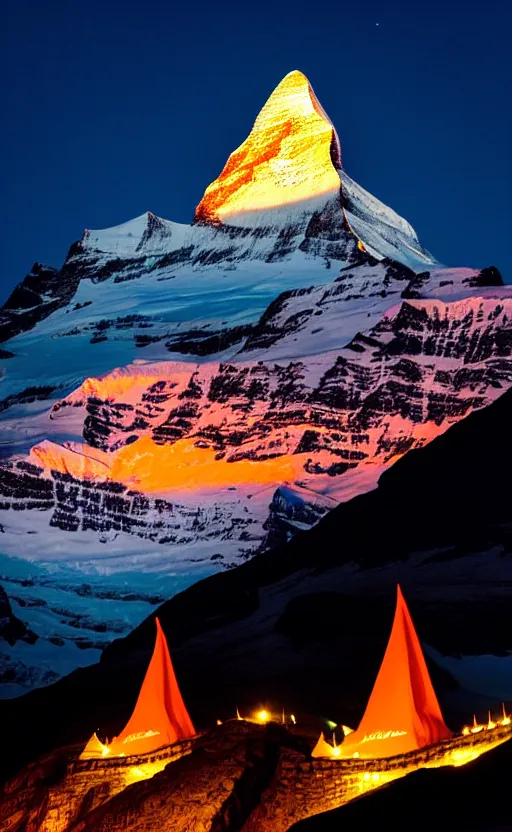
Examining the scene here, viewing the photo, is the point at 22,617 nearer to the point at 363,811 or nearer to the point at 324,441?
the point at 324,441

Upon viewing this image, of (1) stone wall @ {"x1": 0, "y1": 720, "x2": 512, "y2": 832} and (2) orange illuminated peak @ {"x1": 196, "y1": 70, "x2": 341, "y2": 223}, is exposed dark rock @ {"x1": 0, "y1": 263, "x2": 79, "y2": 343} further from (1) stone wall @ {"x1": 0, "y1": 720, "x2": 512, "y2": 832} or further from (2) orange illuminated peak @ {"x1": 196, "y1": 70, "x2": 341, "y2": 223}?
(1) stone wall @ {"x1": 0, "y1": 720, "x2": 512, "y2": 832}

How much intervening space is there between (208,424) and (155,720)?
75074mm

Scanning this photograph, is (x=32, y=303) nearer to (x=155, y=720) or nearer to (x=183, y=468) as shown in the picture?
(x=183, y=468)

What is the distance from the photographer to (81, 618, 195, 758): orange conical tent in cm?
5275

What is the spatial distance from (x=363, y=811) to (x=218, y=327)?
12153cm

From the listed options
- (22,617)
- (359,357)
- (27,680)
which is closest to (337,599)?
(27,680)

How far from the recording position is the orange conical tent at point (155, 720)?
52.8 m

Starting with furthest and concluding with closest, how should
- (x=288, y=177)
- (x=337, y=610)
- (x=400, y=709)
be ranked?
1. (x=288, y=177)
2. (x=337, y=610)
3. (x=400, y=709)

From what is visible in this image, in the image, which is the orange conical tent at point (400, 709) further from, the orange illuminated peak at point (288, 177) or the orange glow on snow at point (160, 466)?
the orange illuminated peak at point (288, 177)

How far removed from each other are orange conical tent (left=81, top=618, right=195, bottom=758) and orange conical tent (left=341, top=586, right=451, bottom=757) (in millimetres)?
7418

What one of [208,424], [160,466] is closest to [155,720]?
[160,466]

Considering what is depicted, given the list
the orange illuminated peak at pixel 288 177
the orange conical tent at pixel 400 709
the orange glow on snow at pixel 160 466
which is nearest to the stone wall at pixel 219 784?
the orange conical tent at pixel 400 709

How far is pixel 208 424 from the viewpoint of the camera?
129m

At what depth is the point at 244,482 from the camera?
120 meters
